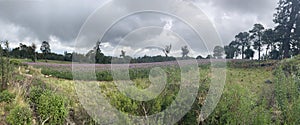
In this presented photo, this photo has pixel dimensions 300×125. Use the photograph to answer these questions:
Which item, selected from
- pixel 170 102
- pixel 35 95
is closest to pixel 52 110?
pixel 35 95

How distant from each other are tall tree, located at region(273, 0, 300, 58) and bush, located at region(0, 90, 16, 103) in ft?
74.8

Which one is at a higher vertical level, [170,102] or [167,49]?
[167,49]

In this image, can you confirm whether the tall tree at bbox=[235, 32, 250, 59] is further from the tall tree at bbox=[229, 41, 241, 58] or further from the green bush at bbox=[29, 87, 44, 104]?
the green bush at bbox=[29, 87, 44, 104]

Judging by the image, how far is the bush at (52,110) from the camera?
16.1 feet

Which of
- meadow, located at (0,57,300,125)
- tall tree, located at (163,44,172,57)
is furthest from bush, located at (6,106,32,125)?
tall tree, located at (163,44,172,57)

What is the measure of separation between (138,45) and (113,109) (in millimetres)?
1051

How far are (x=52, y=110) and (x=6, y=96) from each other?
132 cm

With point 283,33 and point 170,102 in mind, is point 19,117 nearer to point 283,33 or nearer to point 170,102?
point 170,102

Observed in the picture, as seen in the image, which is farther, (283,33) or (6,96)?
(283,33)

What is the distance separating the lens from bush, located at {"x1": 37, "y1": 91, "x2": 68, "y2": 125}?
492cm

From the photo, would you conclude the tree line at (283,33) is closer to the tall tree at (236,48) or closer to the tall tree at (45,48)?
the tall tree at (236,48)

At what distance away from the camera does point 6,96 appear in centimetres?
550

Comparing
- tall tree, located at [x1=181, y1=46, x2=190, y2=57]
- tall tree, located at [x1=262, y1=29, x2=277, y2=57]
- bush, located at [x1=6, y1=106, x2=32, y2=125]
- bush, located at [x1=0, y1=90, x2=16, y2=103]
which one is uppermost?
tall tree, located at [x1=262, y1=29, x2=277, y2=57]

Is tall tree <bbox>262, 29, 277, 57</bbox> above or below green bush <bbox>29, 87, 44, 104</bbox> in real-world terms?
above
